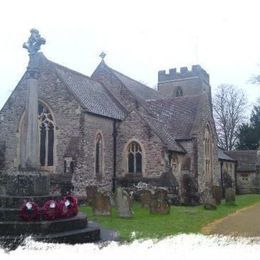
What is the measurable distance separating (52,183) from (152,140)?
6954 mm

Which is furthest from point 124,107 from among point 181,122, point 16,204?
point 16,204

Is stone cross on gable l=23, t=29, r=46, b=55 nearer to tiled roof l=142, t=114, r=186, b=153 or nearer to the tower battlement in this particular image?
tiled roof l=142, t=114, r=186, b=153

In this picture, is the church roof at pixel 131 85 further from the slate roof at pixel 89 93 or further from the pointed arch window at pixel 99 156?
the pointed arch window at pixel 99 156

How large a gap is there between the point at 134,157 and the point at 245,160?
68.6ft

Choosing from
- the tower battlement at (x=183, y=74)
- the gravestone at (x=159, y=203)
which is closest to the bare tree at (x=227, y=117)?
the tower battlement at (x=183, y=74)

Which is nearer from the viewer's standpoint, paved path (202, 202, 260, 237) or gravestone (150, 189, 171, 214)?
paved path (202, 202, 260, 237)

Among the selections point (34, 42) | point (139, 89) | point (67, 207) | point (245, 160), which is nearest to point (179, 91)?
point (245, 160)

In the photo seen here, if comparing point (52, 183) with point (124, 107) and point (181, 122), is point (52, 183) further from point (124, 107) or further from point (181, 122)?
point (181, 122)

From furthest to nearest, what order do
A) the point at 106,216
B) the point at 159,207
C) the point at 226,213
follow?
the point at 226,213 → the point at 159,207 → the point at 106,216

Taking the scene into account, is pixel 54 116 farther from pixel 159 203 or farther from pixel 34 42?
pixel 34 42

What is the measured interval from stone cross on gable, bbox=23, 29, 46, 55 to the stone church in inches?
378

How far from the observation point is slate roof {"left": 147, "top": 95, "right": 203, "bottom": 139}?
93.5 feet

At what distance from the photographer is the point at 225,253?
843cm

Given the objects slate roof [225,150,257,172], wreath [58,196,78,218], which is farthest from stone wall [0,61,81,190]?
slate roof [225,150,257,172]
